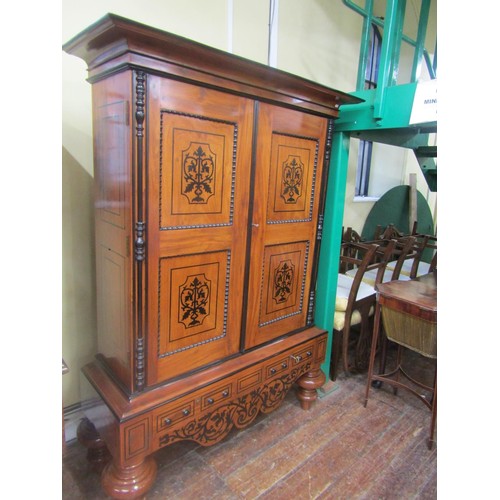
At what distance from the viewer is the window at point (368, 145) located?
3.64 m

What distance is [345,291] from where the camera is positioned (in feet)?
8.64

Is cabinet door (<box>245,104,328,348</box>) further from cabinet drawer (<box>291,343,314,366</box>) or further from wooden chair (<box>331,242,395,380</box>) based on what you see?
wooden chair (<box>331,242,395,380</box>)

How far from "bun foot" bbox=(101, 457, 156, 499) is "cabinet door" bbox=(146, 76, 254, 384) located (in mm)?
364

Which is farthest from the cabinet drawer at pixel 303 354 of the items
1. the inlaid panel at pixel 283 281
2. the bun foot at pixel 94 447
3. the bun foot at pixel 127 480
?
the bun foot at pixel 94 447

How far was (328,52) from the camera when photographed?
291 cm

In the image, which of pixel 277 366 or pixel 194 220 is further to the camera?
pixel 277 366

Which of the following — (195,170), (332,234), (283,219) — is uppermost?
(195,170)

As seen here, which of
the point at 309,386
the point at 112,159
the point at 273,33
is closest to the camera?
the point at 112,159

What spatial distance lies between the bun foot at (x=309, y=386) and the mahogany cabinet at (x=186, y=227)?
12.2 inches

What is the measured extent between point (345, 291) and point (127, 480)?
1.77m

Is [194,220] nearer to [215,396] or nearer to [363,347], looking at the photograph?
[215,396]

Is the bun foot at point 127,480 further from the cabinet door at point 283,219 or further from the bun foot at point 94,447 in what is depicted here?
the cabinet door at point 283,219

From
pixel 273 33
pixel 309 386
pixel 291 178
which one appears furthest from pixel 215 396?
pixel 273 33
